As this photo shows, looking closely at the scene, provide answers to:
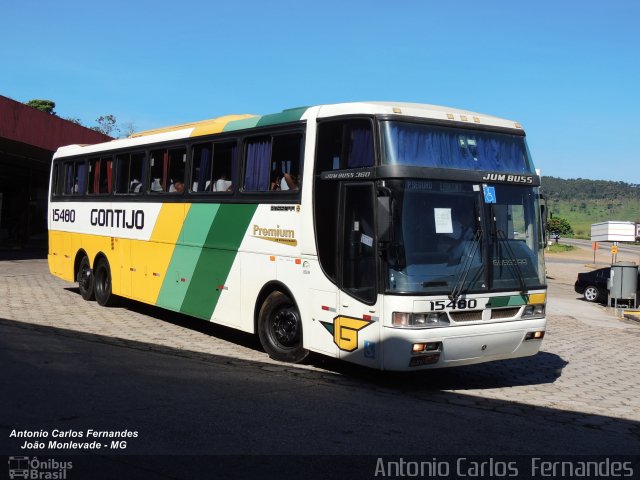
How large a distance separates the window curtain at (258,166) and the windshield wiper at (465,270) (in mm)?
3051

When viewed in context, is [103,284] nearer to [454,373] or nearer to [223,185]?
[223,185]

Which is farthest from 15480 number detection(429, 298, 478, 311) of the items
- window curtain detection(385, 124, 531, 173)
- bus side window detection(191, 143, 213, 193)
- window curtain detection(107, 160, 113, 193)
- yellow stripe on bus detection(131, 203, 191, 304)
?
window curtain detection(107, 160, 113, 193)

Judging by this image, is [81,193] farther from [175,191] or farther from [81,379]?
[81,379]

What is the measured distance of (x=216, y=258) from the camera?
10.8 meters

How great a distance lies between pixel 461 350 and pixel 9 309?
9.50 m

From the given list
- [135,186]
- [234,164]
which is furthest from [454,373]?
[135,186]

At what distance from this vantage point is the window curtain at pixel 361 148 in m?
8.05

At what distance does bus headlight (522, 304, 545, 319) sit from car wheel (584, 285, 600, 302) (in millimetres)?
18802

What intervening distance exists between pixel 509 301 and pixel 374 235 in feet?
6.30

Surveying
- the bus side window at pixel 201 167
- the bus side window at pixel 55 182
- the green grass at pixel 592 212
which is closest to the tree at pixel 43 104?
the bus side window at pixel 55 182

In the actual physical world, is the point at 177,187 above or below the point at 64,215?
above

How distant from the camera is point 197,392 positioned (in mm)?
7500

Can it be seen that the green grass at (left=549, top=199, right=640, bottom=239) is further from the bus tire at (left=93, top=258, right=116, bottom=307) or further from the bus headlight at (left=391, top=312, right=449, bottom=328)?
the bus headlight at (left=391, top=312, right=449, bottom=328)

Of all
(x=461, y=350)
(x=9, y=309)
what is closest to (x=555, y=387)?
(x=461, y=350)
